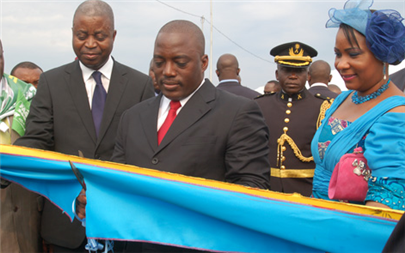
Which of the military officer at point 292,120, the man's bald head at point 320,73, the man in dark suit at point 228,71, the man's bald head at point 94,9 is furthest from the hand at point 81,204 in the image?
the man's bald head at point 320,73

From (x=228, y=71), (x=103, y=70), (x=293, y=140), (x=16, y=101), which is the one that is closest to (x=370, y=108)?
(x=103, y=70)

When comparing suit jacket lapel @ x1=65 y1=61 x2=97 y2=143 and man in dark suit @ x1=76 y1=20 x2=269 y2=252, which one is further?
suit jacket lapel @ x1=65 y1=61 x2=97 y2=143

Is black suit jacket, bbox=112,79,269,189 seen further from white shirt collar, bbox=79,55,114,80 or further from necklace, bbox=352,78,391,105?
white shirt collar, bbox=79,55,114,80

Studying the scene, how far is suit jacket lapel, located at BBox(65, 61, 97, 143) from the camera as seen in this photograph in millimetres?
3387

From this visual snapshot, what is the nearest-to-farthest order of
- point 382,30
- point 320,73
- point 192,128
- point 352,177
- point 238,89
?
point 352,177 < point 382,30 < point 192,128 < point 238,89 < point 320,73

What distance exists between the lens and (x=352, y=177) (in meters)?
2.47

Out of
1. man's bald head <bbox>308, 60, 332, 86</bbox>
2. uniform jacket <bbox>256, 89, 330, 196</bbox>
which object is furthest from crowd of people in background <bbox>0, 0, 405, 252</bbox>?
man's bald head <bbox>308, 60, 332, 86</bbox>

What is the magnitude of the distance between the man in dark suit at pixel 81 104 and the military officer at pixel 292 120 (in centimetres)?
215

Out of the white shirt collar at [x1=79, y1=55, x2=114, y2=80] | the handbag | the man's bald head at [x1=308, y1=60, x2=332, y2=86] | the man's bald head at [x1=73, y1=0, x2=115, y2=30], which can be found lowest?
the handbag

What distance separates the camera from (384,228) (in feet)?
6.98

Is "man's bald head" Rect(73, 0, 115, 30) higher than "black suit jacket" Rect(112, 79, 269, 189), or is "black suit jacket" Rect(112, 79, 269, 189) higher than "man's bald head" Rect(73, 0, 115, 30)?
"man's bald head" Rect(73, 0, 115, 30)

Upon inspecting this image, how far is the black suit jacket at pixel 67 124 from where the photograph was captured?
3.35 metres

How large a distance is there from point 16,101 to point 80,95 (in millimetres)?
639

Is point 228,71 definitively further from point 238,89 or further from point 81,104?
point 81,104
